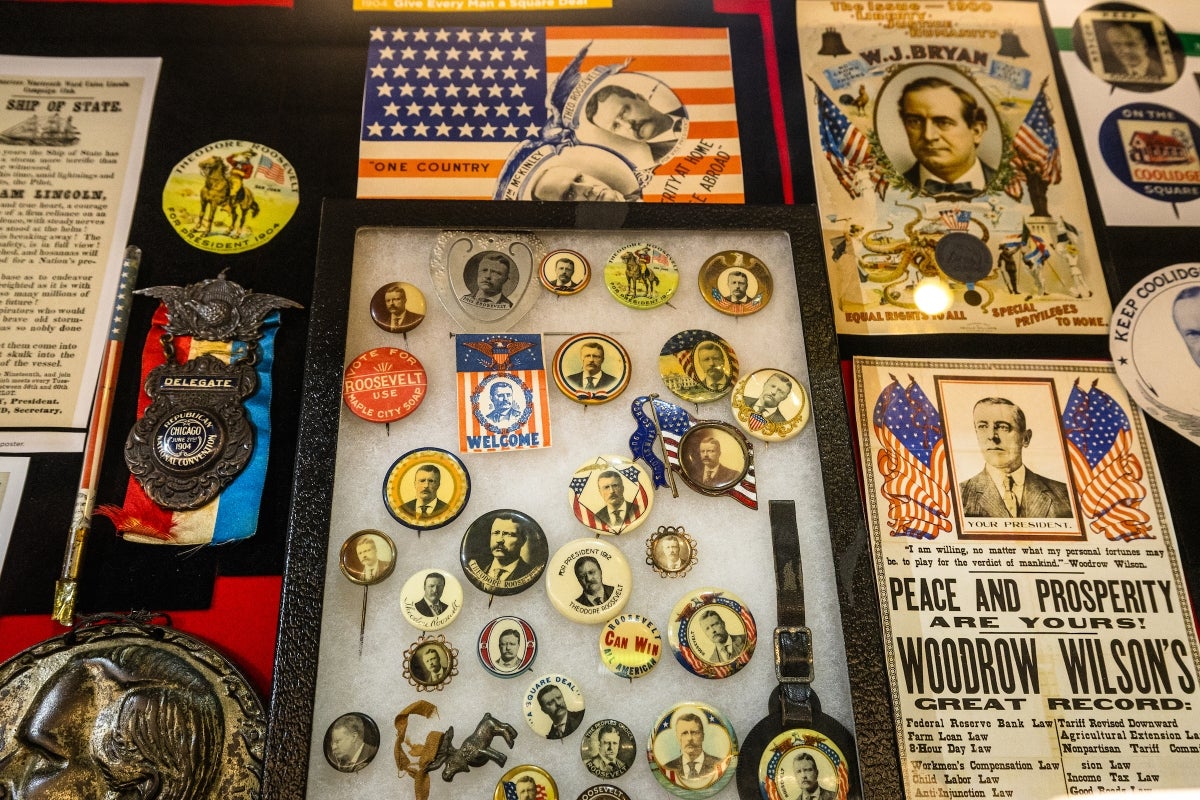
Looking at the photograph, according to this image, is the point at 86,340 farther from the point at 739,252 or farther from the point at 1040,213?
the point at 1040,213

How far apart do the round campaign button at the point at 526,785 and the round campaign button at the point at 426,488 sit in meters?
0.49

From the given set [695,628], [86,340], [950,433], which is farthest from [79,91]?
[950,433]

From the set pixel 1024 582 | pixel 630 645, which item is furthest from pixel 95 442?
pixel 1024 582

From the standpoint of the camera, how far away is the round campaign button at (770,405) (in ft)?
5.37

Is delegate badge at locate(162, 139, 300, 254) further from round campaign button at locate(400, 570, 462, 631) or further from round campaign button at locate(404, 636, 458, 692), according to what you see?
round campaign button at locate(404, 636, 458, 692)

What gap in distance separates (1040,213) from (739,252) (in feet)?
2.84

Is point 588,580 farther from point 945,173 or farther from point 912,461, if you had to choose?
point 945,173

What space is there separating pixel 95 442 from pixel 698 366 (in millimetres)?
1324

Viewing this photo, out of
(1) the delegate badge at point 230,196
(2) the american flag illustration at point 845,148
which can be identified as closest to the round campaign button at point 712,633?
(2) the american flag illustration at point 845,148

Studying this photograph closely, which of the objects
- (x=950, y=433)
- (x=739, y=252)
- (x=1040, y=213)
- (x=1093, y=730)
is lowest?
(x=1093, y=730)

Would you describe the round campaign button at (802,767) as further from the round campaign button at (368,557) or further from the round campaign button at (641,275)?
the round campaign button at (641,275)

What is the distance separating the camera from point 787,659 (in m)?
1.48

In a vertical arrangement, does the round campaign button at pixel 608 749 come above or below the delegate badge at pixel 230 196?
below

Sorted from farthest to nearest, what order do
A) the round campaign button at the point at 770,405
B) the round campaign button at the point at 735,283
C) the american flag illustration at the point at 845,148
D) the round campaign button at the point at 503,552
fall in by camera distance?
1. the american flag illustration at the point at 845,148
2. the round campaign button at the point at 735,283
3. the round campaign button at the point at 770,405
4. the round campaign button at the point at 503,552
